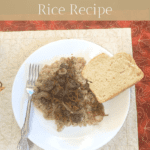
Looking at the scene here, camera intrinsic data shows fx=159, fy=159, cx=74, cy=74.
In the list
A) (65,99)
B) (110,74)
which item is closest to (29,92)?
(65,99)

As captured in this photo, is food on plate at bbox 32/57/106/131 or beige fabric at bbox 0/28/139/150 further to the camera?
beige fabric at bbox 0/28/139/150

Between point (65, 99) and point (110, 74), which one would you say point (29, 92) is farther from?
point (110, 74)

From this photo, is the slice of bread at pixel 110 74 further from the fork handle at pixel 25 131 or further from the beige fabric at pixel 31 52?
the fork handle at pixel 25 131

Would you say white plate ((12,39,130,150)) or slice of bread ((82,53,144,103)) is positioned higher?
slice of bread ((82,53,144,103))

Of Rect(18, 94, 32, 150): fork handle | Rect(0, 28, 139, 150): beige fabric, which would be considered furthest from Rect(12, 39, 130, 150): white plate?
Rect(0, 28, 139, 150): beige fabric

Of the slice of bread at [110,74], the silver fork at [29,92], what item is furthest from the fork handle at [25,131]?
the slice of bread at [110,74]

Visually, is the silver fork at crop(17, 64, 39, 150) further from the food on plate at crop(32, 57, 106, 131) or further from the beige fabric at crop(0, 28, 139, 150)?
the beige fabric at crop(0, 28, 139, 150)

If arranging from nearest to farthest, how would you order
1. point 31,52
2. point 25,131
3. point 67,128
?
point 25,131, point 67,128, point 31,52

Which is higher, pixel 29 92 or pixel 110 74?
pixel 110 74
